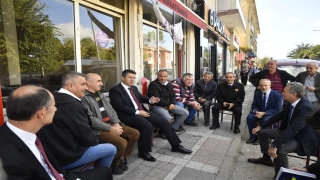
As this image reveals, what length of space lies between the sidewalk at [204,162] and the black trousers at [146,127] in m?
0.24

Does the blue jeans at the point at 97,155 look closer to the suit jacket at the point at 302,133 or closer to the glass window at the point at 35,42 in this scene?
the glass window at the point at 35,42

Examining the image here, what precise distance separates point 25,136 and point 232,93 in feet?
14.8

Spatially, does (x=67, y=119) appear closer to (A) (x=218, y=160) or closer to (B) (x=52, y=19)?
(B) (x=52, y=19)

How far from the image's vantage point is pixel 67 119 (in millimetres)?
2043

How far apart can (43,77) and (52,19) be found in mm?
934

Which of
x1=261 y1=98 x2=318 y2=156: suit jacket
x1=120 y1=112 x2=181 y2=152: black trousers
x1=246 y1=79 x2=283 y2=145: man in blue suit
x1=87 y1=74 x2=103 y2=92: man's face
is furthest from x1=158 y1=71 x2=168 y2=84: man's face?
x1=261 y1=98 x2=318 y2=156: suit jacket

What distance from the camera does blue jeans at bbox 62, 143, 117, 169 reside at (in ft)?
7.09

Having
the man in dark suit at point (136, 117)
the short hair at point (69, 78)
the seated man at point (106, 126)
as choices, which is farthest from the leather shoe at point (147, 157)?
the short hair at point (69, 78)

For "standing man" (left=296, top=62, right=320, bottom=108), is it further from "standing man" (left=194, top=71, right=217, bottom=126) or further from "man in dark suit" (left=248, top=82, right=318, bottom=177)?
"man in dark suit" (left=248, top=82, right=318, bottom=177)

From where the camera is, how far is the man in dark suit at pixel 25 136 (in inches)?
49.2

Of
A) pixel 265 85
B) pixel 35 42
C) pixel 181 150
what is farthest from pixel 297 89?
pixel 35 42

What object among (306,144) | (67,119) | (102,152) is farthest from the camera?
(306,144)

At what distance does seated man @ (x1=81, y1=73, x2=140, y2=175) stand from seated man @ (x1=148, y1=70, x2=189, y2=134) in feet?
3.96

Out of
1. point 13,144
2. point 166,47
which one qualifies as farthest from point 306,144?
point 166,47
